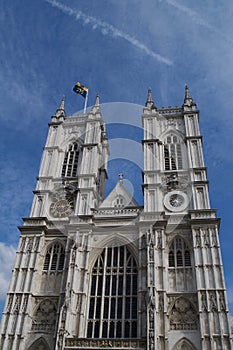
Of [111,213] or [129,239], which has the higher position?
[111,213]

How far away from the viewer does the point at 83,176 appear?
3491 cm

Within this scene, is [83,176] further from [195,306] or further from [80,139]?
[195,306]

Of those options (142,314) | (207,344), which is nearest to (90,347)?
(142,314)

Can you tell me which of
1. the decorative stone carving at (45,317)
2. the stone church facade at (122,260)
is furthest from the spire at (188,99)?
the decorative stone carving at (45,317)

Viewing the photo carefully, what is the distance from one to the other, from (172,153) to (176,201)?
20.7 feet

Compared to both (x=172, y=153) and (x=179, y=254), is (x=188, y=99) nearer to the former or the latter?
(x=172, y=153)

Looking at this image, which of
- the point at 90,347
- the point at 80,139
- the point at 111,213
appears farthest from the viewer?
the point at 80,139

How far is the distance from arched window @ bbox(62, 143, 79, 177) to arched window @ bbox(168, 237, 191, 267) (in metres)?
13.4

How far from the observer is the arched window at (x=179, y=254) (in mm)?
28500

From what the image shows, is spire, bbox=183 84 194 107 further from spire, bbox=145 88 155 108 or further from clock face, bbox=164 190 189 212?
clock face, bbox=164 190 189 212

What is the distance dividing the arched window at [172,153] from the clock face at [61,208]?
1051 centimetres

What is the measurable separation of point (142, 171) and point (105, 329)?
15075 mm

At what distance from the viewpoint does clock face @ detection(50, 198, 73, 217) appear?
33.2 m

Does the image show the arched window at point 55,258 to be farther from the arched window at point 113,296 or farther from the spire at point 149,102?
the spire at point 149,102
